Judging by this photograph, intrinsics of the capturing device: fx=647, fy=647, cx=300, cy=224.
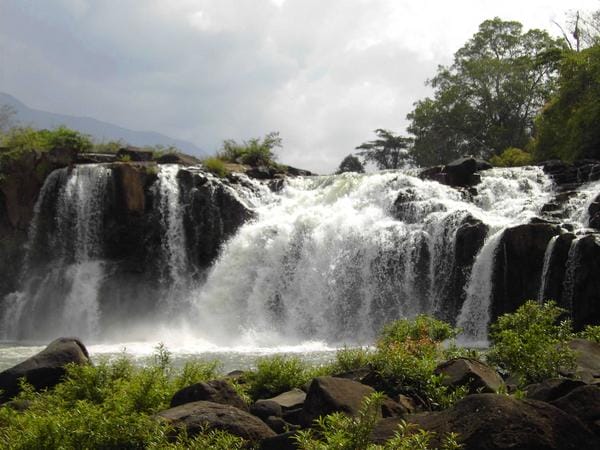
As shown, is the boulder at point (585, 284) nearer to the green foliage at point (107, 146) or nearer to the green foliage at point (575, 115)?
the green foliage at point (575, 115)

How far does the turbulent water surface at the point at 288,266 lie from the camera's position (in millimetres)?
21672

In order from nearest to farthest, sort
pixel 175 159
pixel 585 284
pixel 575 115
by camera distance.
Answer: pixel 585 284
pixel 175 159
pixel 575 115

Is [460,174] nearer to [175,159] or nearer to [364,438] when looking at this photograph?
[175,159]

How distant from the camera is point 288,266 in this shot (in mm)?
23891

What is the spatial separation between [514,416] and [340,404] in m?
2.06

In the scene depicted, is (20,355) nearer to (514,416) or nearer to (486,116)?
(514,416)

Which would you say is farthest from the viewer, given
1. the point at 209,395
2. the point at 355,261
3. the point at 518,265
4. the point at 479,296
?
the point at 355,261

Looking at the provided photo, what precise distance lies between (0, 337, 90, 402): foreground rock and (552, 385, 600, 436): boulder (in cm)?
773

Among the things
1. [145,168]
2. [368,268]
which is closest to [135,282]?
[145,168]

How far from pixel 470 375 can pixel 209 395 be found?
3.23 meters

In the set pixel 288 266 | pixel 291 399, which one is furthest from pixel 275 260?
pixel 291 399

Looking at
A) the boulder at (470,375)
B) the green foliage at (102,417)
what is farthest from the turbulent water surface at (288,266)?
the boulder at (470,375)

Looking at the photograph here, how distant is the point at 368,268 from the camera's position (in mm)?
22875

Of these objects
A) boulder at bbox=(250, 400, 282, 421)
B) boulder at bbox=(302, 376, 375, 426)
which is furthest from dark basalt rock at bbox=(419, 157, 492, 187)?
boulder at bbox=(302, 376, 375, 426)
